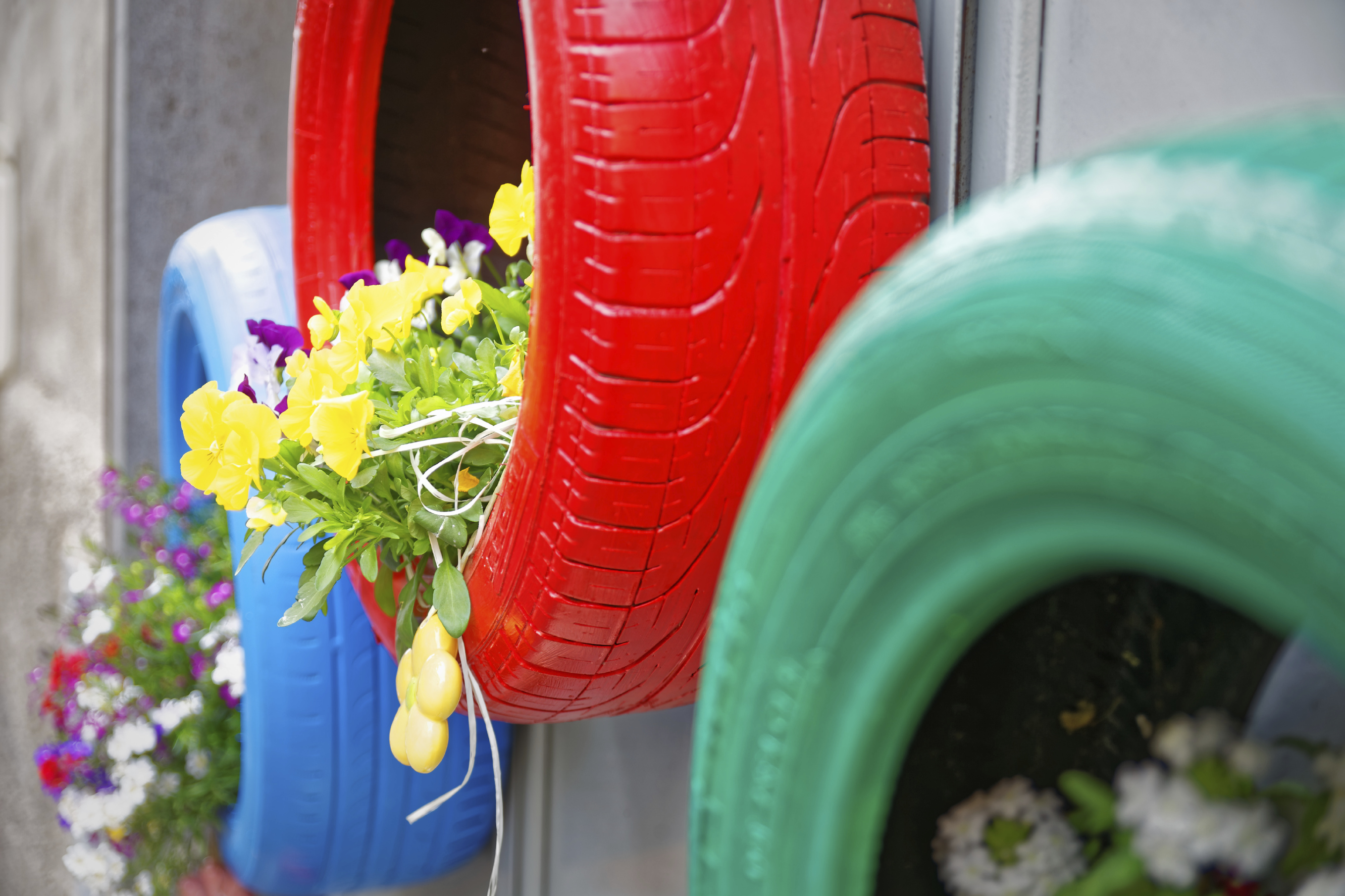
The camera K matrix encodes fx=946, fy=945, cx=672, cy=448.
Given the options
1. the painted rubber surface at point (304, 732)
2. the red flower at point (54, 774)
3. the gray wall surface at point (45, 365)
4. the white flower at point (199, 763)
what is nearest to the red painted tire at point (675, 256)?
the painted rubber surface at point (304, 732)

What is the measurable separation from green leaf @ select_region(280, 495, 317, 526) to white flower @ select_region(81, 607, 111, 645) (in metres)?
1.21

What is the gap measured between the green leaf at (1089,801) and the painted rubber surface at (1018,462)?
0.06m

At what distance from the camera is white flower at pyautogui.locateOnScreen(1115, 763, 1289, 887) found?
0.28m

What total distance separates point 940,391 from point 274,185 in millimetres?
2013

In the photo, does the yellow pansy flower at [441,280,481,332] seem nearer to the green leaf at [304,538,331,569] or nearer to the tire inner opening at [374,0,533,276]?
the green leaf at [304,538,331,569]

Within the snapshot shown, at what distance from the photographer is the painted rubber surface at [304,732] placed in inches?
38.9

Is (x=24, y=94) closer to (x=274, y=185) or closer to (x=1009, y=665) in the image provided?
(x=274, y=185)

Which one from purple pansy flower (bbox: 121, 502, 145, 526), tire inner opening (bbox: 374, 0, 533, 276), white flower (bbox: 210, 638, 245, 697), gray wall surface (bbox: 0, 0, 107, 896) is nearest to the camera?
tire inner opening (bbox: 374, 0, 533, 276)

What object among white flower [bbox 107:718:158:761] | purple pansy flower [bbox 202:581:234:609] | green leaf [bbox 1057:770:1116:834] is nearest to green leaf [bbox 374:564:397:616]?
green leaf [bbox 1057:770:1116:834]

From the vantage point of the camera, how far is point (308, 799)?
1.03 m

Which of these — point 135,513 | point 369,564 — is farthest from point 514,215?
point 135,513

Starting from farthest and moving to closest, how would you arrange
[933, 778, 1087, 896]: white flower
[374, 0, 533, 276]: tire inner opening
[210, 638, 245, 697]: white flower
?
1. [210, 638, 245, 697]: white flower
2. [374, 0, 533, 276]: tire inner opening
3. [933, 778, 1087, 896]: white flower

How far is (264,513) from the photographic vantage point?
2.11 ft

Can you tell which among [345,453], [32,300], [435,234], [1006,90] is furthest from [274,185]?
[1006,90]
